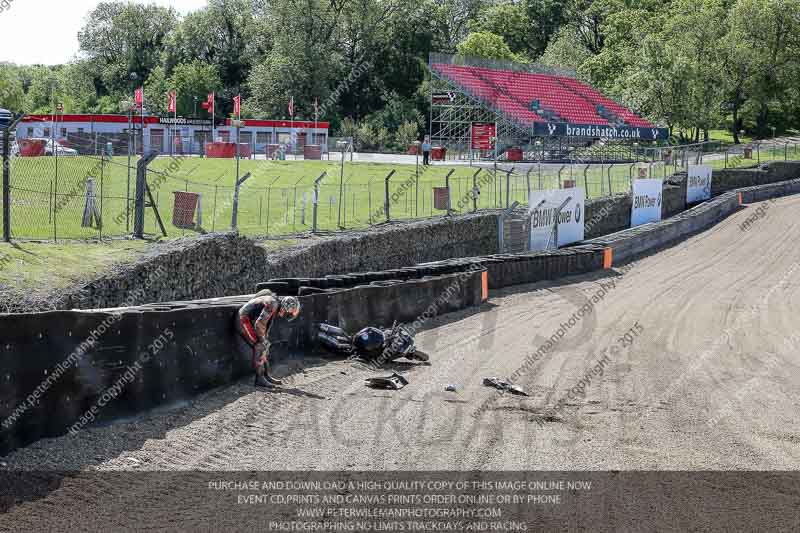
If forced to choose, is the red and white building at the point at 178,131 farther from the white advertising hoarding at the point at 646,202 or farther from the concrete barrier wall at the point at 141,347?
the concrete barrier wall at the point at 141,347

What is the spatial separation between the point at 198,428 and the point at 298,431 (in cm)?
107

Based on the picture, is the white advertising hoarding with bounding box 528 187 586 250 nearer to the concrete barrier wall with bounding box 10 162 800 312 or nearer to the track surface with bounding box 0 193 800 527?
the concrete barrier wall with bounding box 10 162 800 312

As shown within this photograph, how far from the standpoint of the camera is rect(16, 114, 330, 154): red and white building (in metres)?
60.0

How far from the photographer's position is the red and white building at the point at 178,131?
197ft

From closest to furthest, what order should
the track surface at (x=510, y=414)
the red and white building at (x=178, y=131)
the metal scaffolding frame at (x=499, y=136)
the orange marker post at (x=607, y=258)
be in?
the track surface at (x=510, y=414)
the orange marker post at (x=607, y=258)
the metal scaffolding frame at (x=499, y=136)
the red and white building at (x=178, y=131)

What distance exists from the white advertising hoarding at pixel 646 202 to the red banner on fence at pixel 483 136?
2042cm

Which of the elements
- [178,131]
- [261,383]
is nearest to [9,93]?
[178,131]

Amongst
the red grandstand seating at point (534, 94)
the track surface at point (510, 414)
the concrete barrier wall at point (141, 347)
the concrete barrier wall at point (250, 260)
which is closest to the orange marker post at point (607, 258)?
the concrete barrier wall at point (250, 260)

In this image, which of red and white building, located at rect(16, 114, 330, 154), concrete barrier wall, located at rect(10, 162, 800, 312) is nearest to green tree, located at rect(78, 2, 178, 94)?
red and white building, located at rect(16, 114, 330, 154)

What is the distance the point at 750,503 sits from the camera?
29.1 feet

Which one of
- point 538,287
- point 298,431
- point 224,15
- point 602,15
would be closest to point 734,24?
point 602,15

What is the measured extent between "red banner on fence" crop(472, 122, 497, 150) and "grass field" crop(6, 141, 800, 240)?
22.0 feet

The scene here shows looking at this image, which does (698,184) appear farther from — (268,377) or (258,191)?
(268,377)

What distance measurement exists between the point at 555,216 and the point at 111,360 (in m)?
21.8
